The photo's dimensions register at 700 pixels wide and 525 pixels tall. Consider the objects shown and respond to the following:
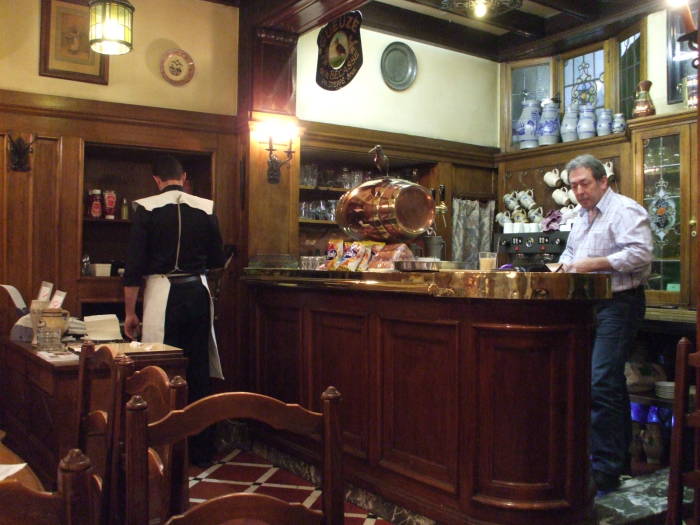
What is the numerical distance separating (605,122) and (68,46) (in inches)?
165

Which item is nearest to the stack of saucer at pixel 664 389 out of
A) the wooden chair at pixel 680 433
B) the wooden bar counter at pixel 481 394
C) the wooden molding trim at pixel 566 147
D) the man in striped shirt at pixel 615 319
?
the man in striped shirt at pixel 615 319

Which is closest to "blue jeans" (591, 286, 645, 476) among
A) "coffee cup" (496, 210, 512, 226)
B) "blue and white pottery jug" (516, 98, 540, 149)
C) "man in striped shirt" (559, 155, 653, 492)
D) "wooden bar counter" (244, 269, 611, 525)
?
"man in striped shirt" (559, 155, 653, 492)

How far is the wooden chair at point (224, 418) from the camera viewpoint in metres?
1.21

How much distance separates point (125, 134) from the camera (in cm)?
469

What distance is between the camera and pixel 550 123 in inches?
244

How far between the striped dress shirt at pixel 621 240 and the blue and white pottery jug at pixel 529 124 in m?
2.97

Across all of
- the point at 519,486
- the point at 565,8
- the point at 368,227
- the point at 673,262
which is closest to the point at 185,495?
the point at 519,486

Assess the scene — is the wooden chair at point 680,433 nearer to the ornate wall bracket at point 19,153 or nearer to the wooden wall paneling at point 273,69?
the wooden wall paneling at point 273,69

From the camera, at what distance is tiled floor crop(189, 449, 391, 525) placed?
338cm

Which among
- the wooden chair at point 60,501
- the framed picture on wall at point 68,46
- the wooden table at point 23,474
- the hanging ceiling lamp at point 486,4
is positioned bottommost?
the wooden table at point 23,474

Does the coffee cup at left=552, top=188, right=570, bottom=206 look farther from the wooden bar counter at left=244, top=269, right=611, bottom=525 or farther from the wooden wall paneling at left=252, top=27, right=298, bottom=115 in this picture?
the wooden bar counter at left=244, top=269, right=611, bottom=525

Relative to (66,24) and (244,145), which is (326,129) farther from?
(66,24)

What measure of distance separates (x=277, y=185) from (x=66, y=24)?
5.73 ft

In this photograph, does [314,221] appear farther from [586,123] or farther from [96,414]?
[96,414]
